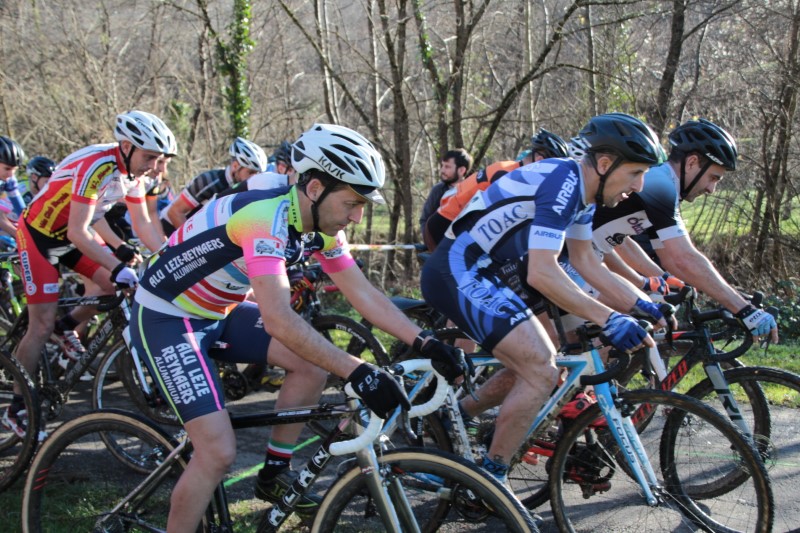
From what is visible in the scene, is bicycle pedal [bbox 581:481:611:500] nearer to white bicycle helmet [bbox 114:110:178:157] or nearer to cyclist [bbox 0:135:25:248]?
white bicycle helmet [bbox 114:110:178:157]

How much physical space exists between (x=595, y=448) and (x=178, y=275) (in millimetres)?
2342

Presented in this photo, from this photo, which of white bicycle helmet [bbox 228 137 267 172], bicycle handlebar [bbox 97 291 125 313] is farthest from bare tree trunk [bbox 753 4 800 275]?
bicycle handlebar [bbox 97 291 125 313]

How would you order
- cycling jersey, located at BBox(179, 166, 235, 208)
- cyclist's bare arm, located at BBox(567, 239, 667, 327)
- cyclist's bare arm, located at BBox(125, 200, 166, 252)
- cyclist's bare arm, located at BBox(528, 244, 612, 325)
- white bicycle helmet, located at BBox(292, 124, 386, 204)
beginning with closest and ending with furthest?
white bicycle helmet, located at BBox(292, 124, 386, 204) → cyclist's bare arm, located at BBox(528, 244, 612, 325) → cyclist's bare arm, located at BBox(567, 239, 667, 327) → cyclist's bare arm, located at BBox(125, 200, 166, 252) → cycling jersey, located at BBox(179, 166, 235, 208)

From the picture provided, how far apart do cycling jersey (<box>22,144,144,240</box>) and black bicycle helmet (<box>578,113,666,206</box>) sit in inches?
136

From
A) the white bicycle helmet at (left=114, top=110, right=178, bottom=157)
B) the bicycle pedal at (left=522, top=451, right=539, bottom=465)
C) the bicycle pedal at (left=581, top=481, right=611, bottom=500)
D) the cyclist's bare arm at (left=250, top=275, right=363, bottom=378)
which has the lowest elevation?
the bicycle pedal at (left=581, top=481, right=611, bottom=500)

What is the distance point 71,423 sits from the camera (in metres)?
3.47

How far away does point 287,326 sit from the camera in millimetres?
2928

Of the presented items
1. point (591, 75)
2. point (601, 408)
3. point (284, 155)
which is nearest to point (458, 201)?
point (284, 155)

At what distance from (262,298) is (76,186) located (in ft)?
9.62

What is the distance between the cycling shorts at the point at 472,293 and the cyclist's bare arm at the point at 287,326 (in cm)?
112

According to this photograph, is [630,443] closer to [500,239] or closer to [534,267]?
[534,267]

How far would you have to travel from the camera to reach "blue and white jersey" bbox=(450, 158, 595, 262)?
3.75 metres

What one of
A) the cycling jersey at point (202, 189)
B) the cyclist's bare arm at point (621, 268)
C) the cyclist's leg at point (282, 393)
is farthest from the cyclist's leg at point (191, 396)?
the cycling jersey at point (202, 189)

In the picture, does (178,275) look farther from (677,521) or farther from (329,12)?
(329,12)
